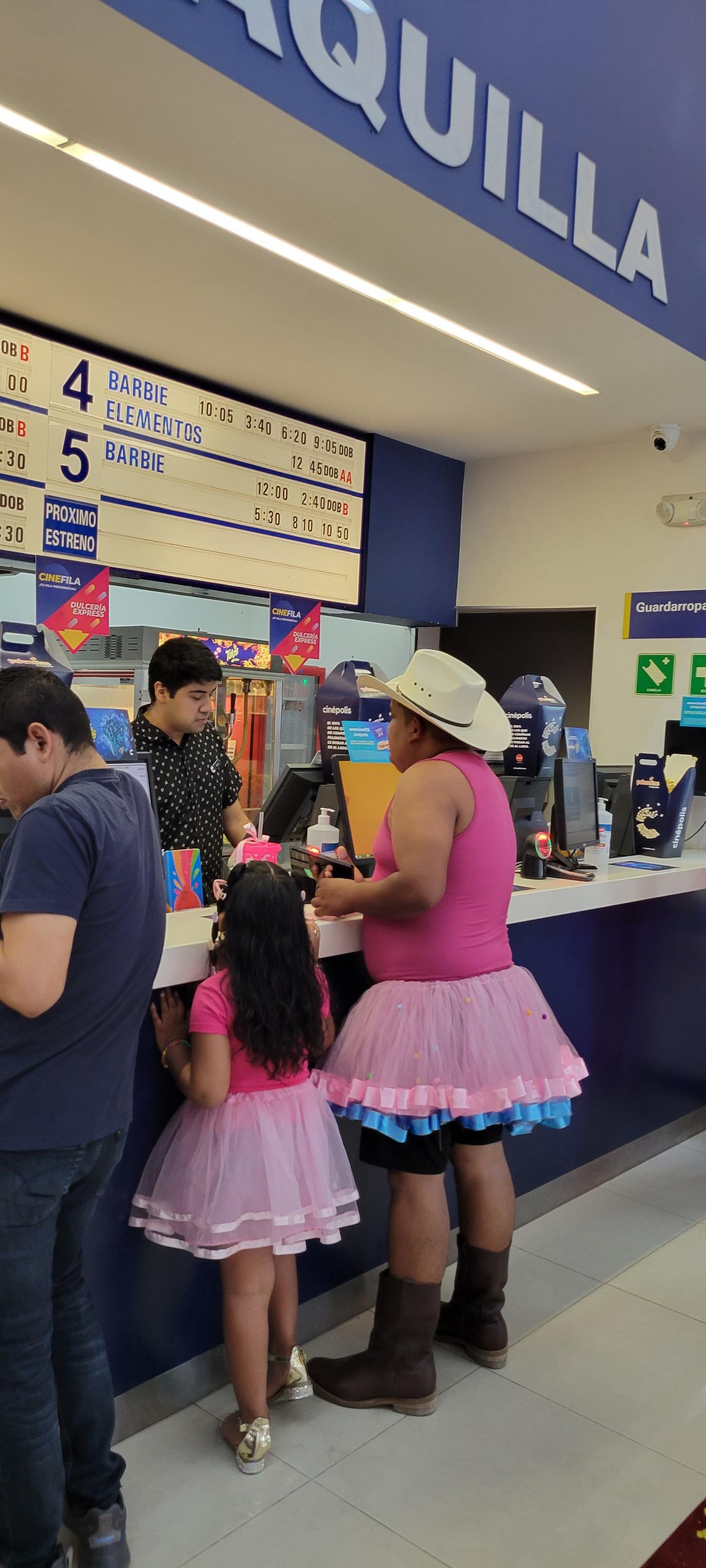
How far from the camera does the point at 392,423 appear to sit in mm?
5652

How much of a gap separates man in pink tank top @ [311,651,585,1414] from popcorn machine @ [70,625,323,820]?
2.60 meters

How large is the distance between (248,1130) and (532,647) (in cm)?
474

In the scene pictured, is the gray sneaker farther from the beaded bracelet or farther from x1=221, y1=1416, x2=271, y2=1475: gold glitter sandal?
the beaded bracelet

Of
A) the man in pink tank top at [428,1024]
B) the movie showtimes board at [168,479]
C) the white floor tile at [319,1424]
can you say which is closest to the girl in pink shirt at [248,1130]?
the white floor tile at [319,1424]

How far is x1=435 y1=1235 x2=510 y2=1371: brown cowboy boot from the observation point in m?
2.67

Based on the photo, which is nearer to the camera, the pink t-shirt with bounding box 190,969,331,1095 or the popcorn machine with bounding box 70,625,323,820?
the pink t-shirt with bounding box 190,969,331,1095

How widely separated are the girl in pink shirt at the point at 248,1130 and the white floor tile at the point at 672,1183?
1.82m

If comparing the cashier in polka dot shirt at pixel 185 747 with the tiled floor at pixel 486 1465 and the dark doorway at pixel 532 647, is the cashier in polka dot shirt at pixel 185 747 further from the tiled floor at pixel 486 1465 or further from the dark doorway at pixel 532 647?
the dark doorway at pixel 532 647

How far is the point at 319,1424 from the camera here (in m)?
2.43

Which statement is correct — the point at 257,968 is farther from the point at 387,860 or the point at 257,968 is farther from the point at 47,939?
the point at 47,939

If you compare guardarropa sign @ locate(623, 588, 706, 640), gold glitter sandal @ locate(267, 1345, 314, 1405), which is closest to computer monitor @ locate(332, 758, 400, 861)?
gold glitter sandal @ locate(267, 1345, 314, 1405)

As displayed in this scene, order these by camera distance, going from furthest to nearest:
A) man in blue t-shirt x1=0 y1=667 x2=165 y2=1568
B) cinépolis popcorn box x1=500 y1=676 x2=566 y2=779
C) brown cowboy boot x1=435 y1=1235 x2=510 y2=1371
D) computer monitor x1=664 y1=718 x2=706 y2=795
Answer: computer monitor x1=664 y1=718 x2=706 y2=795, cinépolis popcorn box x1=500 y1=676 x2=566 y2=779, brown cowboy boot x1=435 y1=1235 x2=510 y2=1371, man in blue t-shirt x1=0 y1=667 x2=165 y2=1568

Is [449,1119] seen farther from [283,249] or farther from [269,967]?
[283,249]

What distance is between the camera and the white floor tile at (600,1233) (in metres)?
3.31
